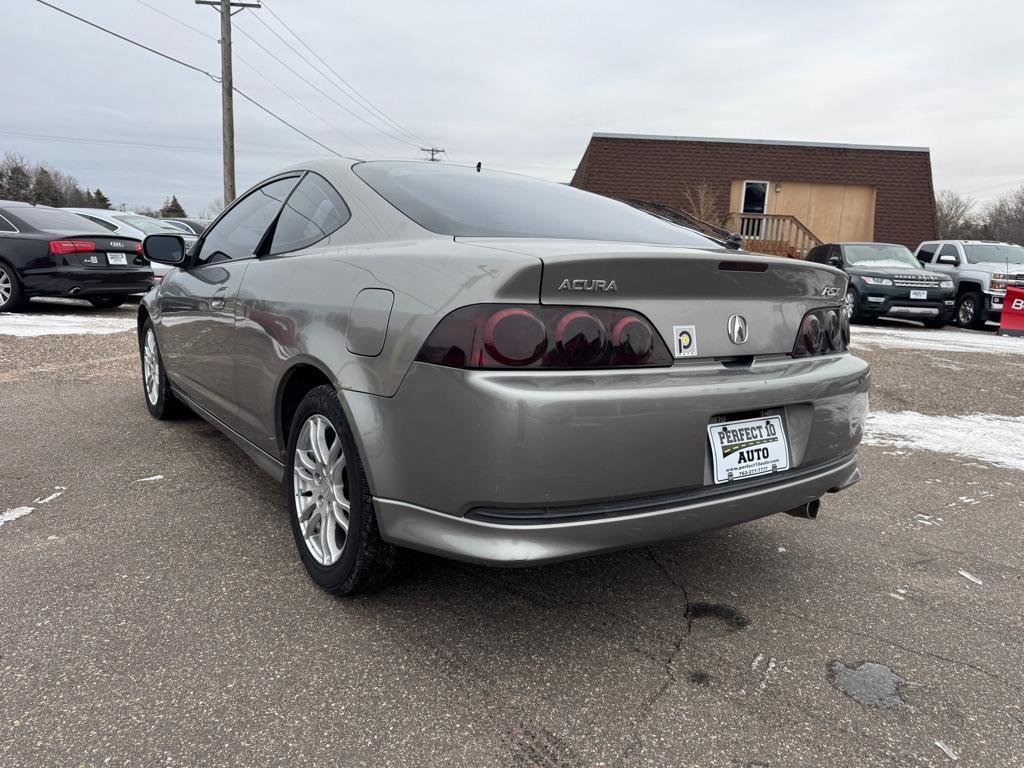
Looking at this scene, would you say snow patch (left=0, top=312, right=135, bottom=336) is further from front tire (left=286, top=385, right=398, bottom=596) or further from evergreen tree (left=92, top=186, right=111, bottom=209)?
evergreen tree (left=92, top=186, right=111, bottom=209)

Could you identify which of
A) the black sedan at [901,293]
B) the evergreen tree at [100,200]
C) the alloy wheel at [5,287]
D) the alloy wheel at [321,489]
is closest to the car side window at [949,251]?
the black sedan at [901,293]

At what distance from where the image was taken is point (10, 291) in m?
9.12

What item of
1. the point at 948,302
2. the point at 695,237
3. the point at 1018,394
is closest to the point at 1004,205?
the point at 948,302

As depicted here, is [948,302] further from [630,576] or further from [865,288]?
[630,576]

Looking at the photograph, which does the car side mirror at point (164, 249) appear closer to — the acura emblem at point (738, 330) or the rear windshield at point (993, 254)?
the acura emblem at point (738, 330)

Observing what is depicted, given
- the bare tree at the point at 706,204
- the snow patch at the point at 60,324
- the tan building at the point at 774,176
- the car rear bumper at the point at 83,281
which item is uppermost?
the tan building at the point at 774,176

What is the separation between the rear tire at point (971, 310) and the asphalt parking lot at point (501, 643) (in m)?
11.7

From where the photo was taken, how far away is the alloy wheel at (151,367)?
440 centimetres

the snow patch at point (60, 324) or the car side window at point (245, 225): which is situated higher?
the car side window at point (245, 225)

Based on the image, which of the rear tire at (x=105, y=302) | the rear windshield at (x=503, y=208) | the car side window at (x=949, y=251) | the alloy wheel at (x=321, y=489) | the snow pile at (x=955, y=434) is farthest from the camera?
the car side window at (x=949, y=251)

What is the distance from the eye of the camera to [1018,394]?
248 inches

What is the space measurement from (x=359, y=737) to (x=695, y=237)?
2184 mm

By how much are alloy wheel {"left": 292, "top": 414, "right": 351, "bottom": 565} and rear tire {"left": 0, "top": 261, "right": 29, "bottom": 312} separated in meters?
8.66

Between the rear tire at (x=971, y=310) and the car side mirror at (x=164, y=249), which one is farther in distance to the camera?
the rear tire at (x=971, y=310)
